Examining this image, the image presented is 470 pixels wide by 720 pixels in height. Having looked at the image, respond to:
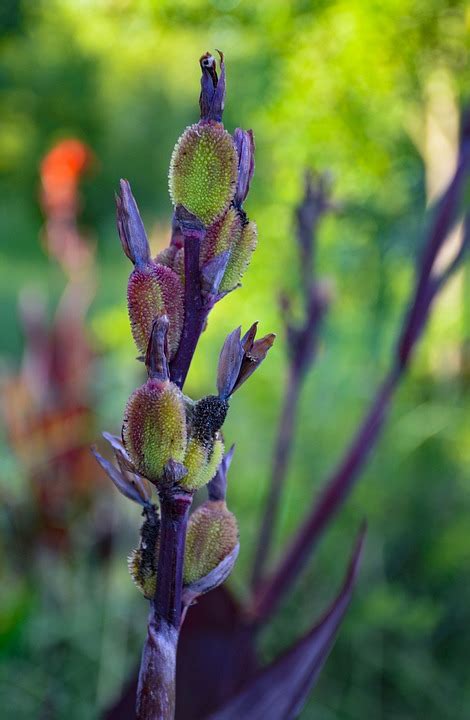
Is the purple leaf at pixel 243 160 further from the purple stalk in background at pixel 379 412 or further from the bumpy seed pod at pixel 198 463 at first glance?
the purple stalk in background at pixel 379 412

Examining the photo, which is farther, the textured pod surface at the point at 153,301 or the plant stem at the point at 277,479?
the plant stem at the point at 277,479

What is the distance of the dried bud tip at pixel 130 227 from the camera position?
21cm

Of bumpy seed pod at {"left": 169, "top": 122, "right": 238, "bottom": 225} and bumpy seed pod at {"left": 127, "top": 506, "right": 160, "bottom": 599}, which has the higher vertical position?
bumpy seed pod at {"left": 169, "top": 122, "right": 238, "bottom": 225}

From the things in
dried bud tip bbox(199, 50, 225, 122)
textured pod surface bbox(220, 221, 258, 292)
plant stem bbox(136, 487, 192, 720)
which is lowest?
plant stem bbox(136, 487, 192, 720)

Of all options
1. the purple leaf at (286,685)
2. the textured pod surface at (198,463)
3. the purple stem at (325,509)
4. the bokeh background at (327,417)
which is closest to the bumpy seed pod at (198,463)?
the textured pod surface at (198,463)

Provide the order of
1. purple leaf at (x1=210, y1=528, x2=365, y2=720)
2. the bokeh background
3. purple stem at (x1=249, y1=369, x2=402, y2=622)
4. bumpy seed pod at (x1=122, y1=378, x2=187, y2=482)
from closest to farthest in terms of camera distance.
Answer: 1. bumpy seed pod at (x1=122, y1=378, x2=187, y2=482)
2. purple leaf at (x1=210, y1=528, x2=365, y2=720)
3. purple stem at (x1=249, y1=369, x2=402, y2=622)
4. the bokeh background

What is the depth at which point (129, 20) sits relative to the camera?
843 mm

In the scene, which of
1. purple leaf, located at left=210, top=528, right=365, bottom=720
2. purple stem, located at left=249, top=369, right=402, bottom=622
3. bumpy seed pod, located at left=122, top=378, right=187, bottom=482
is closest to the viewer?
bumpy seed pod, located at left=122, top=378, right=187, bottom=482

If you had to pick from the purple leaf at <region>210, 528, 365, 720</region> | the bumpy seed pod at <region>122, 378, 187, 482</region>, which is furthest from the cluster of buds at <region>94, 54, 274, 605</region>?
the purple leaf at <region>210, 528, 365, 720</region>

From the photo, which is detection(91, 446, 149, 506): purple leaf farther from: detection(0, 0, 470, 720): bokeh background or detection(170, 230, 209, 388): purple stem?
detection(0, 0, 470, 720): bokeh background

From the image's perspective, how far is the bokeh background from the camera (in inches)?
29.0

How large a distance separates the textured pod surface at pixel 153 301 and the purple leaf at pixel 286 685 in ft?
0.50

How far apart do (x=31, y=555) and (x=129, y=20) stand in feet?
2.48

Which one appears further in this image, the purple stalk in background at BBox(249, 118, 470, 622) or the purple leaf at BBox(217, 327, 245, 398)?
the purple stalk in background at BBox(249, 118, 470, 622)
